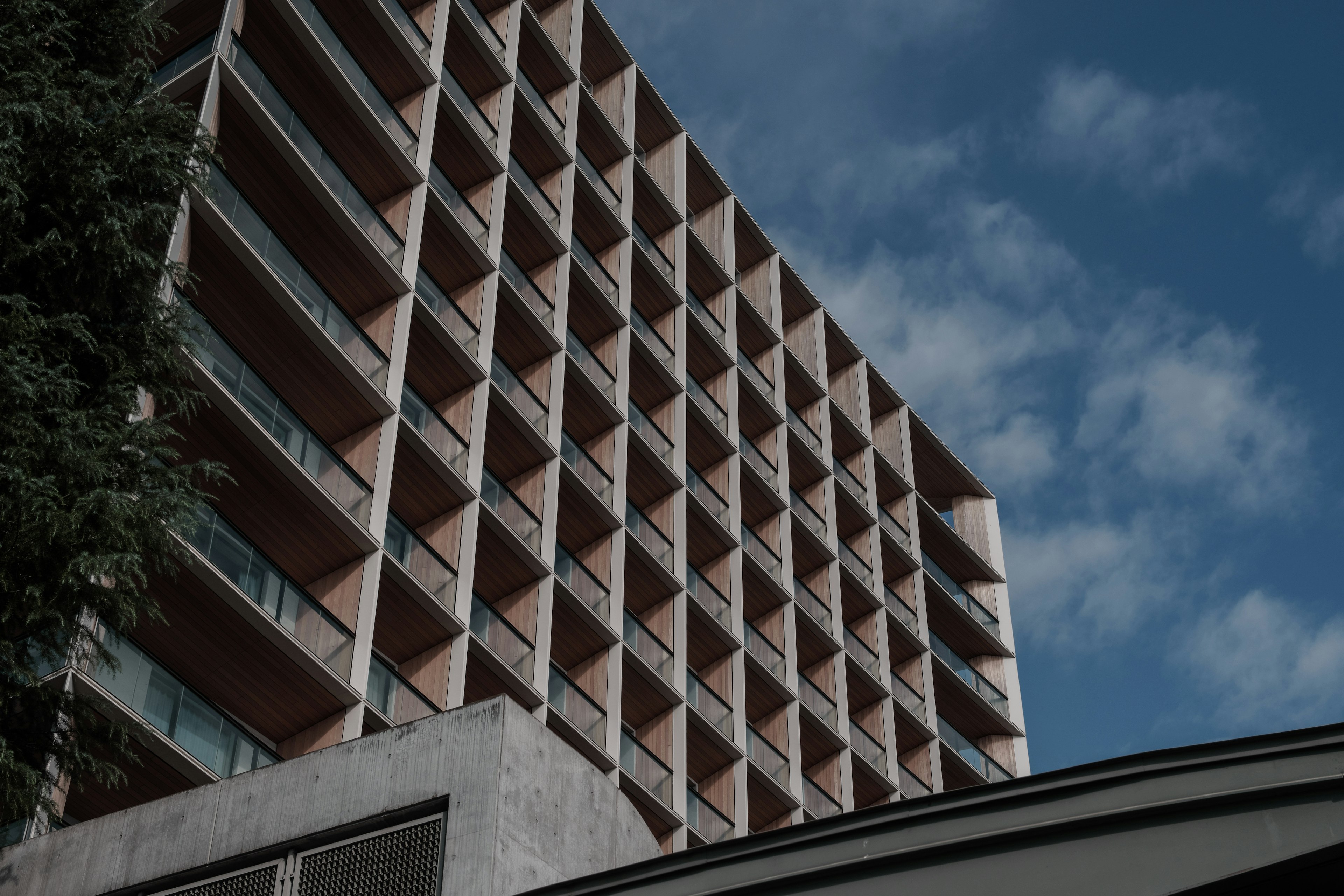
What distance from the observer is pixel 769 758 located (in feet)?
123

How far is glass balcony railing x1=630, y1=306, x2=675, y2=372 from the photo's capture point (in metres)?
39.5

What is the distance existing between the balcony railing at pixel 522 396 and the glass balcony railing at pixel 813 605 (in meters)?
11.9

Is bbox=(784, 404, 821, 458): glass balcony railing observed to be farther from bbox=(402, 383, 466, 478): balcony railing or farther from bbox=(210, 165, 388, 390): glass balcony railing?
bbox=(210, 165, 388, 390): glass balcony railing

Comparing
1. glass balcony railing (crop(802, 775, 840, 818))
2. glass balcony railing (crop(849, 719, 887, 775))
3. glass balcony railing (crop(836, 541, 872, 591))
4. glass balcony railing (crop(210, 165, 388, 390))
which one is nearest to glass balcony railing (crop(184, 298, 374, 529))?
glass balcony railing (crop(210, 165, 388, 390))

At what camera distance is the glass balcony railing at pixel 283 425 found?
2441 cm

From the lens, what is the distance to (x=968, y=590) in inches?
2142

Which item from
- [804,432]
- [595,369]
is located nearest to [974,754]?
[804,432]

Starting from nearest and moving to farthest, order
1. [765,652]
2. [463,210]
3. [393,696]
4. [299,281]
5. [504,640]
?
1. [393,696]
2. [299,281]
3. [504,640]
4. [463,210]
5. [765,652]

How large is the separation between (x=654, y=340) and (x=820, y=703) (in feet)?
38.0

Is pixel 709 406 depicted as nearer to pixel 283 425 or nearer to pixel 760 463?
pixel 760 463

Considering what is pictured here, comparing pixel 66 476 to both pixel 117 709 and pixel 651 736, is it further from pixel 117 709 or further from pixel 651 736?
pixel 651 736

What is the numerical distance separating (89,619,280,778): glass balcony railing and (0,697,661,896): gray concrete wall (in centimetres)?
592

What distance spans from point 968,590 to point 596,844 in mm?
43056

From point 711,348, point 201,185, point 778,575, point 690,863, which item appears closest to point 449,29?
point 711,348
